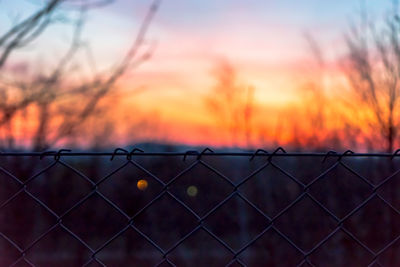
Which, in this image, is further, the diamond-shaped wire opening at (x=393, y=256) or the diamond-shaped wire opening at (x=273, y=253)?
the diamond-shaped wire opening at (x=273, y=253)

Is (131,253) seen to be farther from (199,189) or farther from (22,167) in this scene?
(22,167)

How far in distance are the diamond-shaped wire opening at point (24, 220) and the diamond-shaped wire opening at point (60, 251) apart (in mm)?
275

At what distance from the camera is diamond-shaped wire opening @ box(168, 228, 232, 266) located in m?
8.95

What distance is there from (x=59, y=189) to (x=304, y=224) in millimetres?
3928

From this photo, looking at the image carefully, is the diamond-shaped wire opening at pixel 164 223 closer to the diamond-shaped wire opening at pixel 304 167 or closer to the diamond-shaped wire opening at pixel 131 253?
the diamond-shaped wire opening at pixel 131 253

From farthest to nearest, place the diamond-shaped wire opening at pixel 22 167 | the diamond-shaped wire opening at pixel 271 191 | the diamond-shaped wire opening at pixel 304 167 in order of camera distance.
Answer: the diamond-shaped wire opening at pixel 271 191
the diamond-shaped wire opening at pixel 304 167
the diamond-shaped wire opening at pixel 22 167

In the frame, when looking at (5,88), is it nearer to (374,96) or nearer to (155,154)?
(155,154)

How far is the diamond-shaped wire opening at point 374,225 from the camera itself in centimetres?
636

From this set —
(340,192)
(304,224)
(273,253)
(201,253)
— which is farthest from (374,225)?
(201,253)

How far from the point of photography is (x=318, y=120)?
9.35 metres

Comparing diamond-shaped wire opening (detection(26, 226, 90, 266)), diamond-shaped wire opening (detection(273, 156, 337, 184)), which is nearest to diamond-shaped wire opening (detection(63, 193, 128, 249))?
diamond-shaped wire opening (detection(26, 226, 90, 266))

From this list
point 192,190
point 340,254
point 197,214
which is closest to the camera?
point 197,214

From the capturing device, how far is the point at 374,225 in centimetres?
699

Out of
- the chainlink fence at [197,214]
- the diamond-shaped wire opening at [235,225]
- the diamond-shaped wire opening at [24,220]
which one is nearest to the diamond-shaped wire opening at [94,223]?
the chainlink fence at [197,214]
